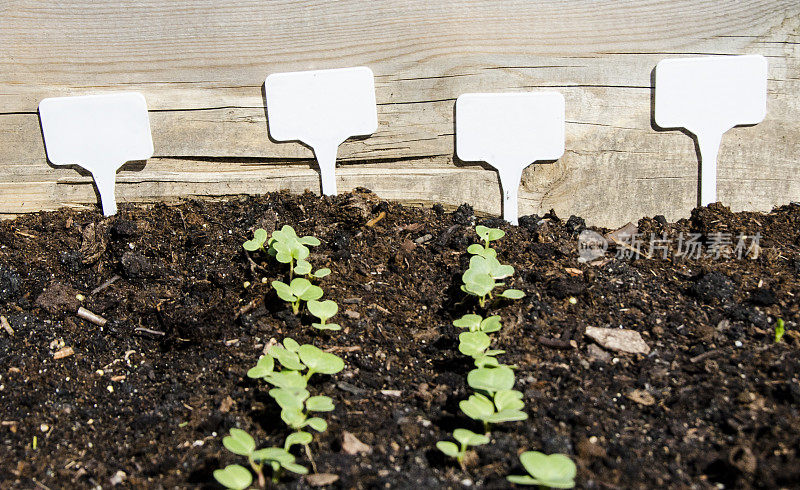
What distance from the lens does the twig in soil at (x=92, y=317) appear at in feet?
6.22

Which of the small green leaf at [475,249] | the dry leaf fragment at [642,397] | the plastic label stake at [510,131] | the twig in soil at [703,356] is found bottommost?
the dry leaf fragment at [642,397]

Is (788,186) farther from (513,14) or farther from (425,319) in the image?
(425,319)

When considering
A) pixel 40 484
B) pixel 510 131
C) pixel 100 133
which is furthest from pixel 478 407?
pixel 100 133

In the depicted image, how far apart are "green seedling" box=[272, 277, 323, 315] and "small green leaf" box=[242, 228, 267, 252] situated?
0.66 feet

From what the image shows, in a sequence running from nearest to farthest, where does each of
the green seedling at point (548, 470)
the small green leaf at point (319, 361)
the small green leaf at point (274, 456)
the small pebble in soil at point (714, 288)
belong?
1. the green seedling at point (548, 470)
2. the small green leaf at point (274, 456)
3. the small green leaf at point (319, 361)
4. the small pebble in soil at point (714, 288)

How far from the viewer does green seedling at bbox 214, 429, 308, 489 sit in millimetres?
1228

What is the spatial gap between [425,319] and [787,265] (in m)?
1.23

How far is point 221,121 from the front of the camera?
7.44ft

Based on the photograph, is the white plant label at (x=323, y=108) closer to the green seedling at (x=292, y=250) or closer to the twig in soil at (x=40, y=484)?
the green seedling at (x=292, y=250)

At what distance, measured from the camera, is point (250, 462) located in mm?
1332

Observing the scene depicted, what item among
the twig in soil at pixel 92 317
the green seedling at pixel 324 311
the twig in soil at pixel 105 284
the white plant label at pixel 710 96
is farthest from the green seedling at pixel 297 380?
the white plant label at pixel 710 96

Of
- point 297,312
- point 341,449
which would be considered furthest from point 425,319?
point 341,449

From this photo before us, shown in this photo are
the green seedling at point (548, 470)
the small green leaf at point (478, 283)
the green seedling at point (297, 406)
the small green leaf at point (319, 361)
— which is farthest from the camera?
the small green leaf at point (478, 283)

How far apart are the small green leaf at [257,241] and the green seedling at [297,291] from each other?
20 centimetres
